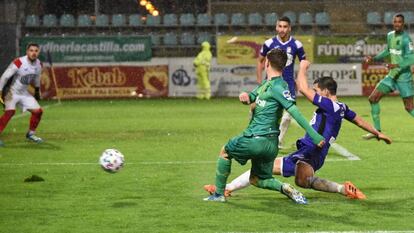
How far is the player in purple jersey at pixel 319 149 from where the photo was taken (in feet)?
33.3

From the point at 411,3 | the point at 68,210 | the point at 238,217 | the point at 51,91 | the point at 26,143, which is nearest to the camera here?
the point at 238,217

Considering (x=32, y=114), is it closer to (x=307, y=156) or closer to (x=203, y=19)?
(x=307, y=156)

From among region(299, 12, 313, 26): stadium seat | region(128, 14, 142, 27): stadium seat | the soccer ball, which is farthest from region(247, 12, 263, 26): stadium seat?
the soccer ball

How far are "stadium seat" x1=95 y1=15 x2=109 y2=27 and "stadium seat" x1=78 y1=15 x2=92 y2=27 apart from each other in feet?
1.49

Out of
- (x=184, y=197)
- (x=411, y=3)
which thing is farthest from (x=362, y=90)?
(x=184, y=197)

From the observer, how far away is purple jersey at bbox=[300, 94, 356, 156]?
33.3ft

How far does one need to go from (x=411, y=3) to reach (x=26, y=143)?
81.3ft

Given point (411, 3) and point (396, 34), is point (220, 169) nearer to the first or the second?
point (396, 34)

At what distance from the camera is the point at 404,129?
782 inches

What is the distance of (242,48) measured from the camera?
34688 millimetres

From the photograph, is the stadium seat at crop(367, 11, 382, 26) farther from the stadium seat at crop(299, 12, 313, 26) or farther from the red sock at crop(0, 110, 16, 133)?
the red sock at crop(0, 110, 16, 133)

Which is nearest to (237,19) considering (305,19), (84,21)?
(305,19)

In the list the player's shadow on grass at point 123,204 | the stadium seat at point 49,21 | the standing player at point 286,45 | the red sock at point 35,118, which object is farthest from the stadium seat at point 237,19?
the player's shadow on grass at point 123,204

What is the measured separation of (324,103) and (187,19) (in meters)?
28.4
